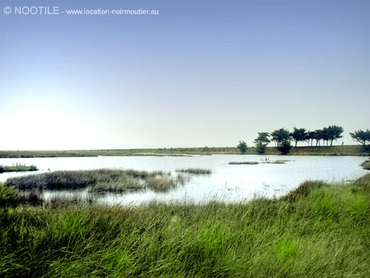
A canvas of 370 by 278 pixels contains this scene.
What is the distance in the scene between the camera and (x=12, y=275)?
367cm

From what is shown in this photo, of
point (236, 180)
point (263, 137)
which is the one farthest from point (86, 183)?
point (263, 137)

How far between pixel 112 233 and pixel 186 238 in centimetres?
142

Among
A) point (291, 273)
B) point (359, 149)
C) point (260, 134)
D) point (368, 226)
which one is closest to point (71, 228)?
point (291, 273)

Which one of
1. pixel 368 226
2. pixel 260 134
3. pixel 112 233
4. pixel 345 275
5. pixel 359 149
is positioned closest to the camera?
pixel 345 275

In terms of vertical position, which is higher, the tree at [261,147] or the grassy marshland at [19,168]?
the tree at [261,147]

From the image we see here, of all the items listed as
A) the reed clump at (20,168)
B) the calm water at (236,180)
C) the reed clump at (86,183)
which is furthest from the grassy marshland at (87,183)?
the reed clump at (20,168)

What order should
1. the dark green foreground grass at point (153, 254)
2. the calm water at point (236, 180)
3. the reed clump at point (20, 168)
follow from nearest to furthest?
the dark green foreground grass at point (153, 254) → the calm water at point (236, 180) → the reed clump at point (20, 168)

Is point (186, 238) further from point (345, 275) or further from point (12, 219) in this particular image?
point (12, 219)

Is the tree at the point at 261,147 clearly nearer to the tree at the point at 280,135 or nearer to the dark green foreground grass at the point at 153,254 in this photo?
the tree at the point at 280,135

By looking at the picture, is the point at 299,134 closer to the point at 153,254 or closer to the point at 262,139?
the point at 262,139

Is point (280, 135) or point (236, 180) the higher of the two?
point (280, 135)

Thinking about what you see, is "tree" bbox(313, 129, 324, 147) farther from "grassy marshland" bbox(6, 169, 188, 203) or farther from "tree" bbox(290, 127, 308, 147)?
"grassy marshland" bbox(6, 169, 188, 203)

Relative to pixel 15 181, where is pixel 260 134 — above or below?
above

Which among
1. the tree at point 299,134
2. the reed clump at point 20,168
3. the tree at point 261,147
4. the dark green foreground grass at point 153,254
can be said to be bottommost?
the reed clump at point 20,168
